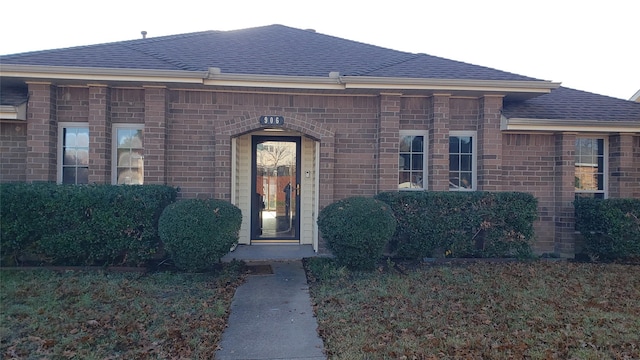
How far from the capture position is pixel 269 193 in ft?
31.5

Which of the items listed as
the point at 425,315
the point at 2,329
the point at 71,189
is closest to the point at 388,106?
the point at 425,315

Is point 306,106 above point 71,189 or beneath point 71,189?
above

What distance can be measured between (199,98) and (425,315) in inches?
238

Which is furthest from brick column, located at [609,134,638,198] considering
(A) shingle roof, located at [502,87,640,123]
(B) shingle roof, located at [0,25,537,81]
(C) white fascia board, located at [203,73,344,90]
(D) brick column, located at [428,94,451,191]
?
(C) white fascia board, located at [203,73,344,90]

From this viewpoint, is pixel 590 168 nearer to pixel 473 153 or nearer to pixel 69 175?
pixel 473 153

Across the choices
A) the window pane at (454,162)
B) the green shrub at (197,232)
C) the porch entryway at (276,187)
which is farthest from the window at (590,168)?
the green shrub at (197,232)

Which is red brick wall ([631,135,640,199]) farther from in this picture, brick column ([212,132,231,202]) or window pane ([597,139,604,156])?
brick column ([212,132,231,202])

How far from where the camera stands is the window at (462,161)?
8.92 m

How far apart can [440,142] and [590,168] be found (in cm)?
370

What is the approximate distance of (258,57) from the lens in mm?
9109

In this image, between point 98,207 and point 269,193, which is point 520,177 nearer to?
point 269,193

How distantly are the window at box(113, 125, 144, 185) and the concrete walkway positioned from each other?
344 centimetres

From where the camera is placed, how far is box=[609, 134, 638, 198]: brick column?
8852mm

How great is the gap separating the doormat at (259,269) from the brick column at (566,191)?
6.37 meters
